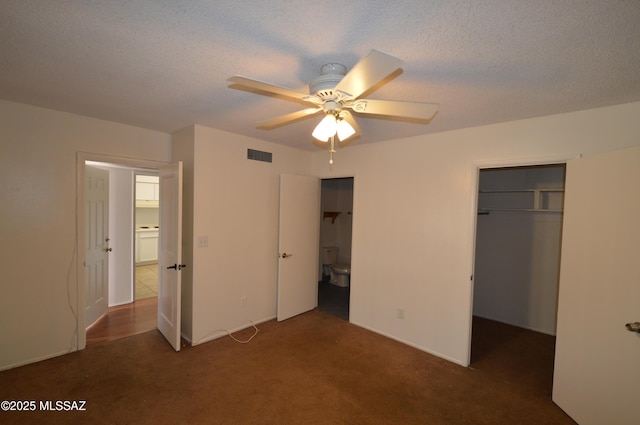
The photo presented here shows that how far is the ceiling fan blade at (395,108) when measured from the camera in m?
1.51

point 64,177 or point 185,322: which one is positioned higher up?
point 64,177

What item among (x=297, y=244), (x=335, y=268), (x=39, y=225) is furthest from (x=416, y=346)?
(x=39, y=225)

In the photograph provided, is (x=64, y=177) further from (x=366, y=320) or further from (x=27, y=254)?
(x=366, y=320)

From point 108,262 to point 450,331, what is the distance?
15.3ft

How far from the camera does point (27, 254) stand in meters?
2.52

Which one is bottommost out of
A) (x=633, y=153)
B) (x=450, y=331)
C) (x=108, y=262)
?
(x=450, y=331)

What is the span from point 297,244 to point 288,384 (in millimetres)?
1848

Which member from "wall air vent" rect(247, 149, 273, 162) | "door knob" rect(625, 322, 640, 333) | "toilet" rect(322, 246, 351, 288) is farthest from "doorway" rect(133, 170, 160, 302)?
"door knob" rect(625, 322, 640, 333)

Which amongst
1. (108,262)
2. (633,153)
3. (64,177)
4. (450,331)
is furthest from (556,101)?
(108,262)

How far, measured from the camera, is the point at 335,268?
5.38m

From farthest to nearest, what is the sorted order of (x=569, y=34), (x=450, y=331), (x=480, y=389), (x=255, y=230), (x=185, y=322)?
(x=255, y=230) → (x=185, y=322) → (x=450, y=331) → (x=480, y=389) → (x=569, y=34)

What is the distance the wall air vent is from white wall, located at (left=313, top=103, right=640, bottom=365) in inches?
41.3

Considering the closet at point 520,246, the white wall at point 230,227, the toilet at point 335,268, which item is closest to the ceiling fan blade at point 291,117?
the white wall at point 230,227

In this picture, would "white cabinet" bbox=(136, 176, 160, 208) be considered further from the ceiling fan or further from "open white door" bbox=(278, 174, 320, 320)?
the ceiling fan
